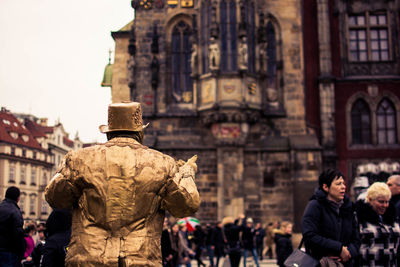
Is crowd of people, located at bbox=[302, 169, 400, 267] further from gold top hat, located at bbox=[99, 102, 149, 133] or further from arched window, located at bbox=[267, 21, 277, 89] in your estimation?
arched window, located at bbox=[267, 21, 277, 89]

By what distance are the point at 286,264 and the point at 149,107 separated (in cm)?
1598

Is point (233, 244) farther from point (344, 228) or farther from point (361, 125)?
point (361, 125)

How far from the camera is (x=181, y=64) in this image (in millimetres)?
20953

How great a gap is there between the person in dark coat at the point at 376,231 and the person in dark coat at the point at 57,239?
111 inches

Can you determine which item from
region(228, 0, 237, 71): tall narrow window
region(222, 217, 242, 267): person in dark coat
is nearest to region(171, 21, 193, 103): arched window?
region(228, 0, 237, 71): tall narrow window

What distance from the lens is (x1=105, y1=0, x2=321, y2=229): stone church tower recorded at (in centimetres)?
1925

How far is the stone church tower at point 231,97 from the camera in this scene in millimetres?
19250

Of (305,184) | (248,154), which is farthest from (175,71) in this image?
(305,184)

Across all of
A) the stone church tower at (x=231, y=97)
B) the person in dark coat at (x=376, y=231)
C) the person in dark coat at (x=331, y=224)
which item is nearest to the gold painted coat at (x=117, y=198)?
the person in dark coat at (x=331, y=224)

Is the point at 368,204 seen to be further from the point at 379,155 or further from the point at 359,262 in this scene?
the point at 379,155

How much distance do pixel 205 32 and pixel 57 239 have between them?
1531 cm

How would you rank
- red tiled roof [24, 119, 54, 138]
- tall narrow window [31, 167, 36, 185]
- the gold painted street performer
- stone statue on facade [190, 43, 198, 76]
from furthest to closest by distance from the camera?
tall narrow window [31, 167, 36, 185] < red tiled roof [24, 119, 54, 138] < stone statue on facade [190, 43, 198, 76] < the gold painted street performer

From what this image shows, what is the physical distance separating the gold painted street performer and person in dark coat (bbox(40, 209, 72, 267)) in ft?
5.57

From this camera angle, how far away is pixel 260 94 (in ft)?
64.8
